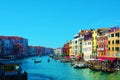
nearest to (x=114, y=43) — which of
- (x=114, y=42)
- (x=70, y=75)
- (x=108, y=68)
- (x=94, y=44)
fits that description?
(x=114, y=42)

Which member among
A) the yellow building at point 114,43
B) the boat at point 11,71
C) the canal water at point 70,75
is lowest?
the canal water at point 70,75

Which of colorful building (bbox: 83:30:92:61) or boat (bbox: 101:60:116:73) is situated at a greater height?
colorful building (bbox: 83:30:92:61)

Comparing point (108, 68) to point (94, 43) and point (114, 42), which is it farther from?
point (94, 43)

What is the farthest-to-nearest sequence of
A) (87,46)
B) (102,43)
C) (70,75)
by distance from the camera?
(87,46), (102,43), (70,75)

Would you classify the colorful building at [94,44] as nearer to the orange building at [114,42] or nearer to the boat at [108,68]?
the orange building at [114,42]

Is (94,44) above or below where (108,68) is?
above

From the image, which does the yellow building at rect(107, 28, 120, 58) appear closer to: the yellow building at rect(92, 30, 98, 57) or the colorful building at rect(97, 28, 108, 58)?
the colorful building at rect(97, 28, 108, 58)

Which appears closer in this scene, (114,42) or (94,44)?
(114,42)

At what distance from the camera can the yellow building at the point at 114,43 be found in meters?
75.9

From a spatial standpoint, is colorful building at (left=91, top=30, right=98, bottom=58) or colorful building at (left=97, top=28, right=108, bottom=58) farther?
colorful building at (left=91, top=30, right=98, bottom=58)

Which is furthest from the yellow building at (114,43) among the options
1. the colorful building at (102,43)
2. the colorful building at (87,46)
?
the colorful building at (87,46)

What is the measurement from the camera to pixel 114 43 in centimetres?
7712

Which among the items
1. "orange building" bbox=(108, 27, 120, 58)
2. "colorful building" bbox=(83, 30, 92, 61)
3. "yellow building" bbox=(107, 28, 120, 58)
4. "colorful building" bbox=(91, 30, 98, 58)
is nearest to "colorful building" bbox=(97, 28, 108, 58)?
"colorful building" bbox=(91, 30, 98, 58)

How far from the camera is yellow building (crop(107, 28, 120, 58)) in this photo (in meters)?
75.9
